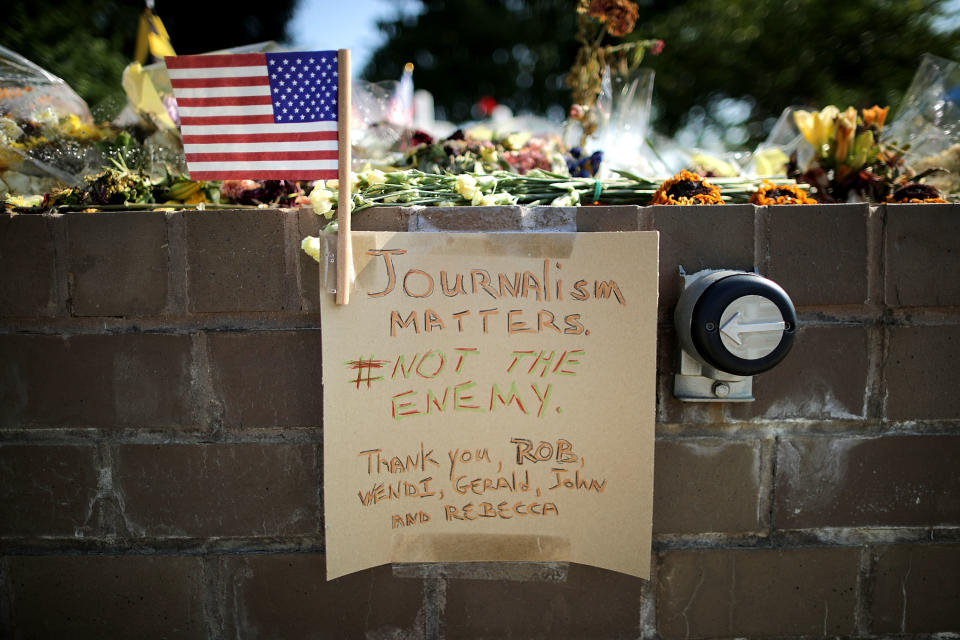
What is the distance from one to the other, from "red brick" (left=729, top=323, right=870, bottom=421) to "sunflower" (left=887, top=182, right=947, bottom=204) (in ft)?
1.18

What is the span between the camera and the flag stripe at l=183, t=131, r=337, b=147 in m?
1.06

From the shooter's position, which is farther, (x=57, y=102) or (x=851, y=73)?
(x=851, y=73)

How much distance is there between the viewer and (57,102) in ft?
5.24

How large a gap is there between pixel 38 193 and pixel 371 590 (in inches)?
46.1

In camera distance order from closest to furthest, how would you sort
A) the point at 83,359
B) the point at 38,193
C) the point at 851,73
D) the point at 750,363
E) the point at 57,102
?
the point at 750,363, the point at 83,359, the point at 38,193, the point at 57,102, the point at 851,73

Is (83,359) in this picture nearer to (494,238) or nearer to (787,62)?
(494,238)

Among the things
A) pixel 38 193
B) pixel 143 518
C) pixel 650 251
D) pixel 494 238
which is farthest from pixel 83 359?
pixel 650 251

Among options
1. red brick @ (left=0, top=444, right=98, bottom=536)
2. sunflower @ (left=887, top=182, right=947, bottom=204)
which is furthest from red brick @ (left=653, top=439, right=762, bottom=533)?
red brick @ (left=0, top=444, right=98, bottom=536)

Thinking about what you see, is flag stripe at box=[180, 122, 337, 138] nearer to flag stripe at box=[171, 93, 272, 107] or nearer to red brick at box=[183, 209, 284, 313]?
flag stripe at box=[171, 93, 272, 107]

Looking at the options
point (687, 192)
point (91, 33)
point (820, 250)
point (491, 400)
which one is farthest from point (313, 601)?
point (91, 33)

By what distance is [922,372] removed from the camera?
4.00 feet

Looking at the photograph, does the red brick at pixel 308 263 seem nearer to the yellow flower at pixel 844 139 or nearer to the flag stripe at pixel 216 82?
the flag stripe at pixel 216 82

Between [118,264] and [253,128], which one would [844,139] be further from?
[118,264]

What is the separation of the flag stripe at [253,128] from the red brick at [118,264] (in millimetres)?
194
